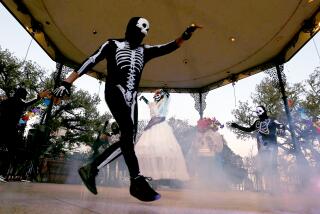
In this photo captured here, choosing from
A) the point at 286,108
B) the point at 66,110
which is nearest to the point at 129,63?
the point at 286,108

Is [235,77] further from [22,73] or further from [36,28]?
[22,73]

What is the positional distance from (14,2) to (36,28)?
0.97m

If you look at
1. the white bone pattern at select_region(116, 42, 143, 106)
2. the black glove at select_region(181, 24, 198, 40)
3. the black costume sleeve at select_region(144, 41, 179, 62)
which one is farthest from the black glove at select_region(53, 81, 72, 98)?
the black glove at select_region(181, 24, 198, 40)

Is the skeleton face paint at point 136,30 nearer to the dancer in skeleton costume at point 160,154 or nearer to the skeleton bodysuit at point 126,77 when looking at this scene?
the skeleton bodysuit at point 126,77

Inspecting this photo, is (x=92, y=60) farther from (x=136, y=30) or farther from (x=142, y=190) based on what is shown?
(x=142, y=190)

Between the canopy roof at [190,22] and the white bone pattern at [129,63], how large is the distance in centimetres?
469

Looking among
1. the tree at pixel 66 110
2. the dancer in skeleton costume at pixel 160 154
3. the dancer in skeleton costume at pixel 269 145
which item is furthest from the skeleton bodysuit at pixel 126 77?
the tree at pixel 66 110

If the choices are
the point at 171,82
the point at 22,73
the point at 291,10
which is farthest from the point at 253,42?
the point at 22,73

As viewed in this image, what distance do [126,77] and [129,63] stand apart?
15cm

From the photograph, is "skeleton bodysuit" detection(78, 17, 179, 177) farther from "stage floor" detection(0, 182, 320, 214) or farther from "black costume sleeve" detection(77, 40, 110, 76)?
"stage floor" detection(0, 182, 320, 214)

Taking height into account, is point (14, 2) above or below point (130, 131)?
above

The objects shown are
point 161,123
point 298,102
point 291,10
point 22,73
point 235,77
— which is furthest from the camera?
point 22,73

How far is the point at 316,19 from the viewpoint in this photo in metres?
6.68

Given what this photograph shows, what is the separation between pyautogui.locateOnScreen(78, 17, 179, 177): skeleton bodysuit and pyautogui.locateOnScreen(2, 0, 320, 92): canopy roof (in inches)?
178
